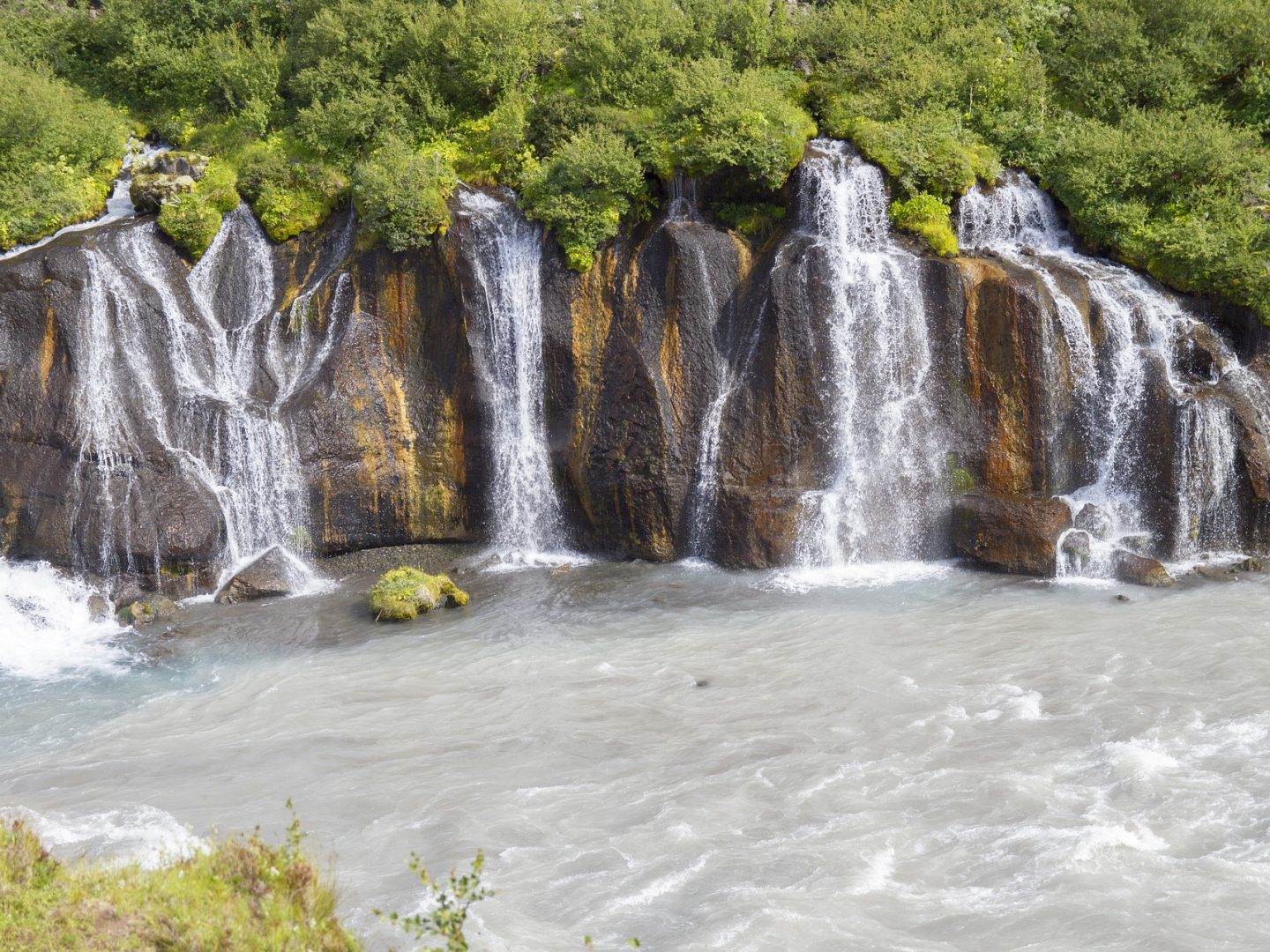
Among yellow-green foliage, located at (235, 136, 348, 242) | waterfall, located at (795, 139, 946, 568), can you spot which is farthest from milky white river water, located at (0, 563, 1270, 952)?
yellow-green foliage, located at (235, 136, 348, 242)

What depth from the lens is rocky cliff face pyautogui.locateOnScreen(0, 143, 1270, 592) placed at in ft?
61.5

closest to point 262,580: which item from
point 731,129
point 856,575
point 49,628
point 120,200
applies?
point 49,628

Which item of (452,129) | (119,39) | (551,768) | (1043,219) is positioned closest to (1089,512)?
(1043,219)

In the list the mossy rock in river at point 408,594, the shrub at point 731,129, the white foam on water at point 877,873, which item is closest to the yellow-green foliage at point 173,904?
the white foam on water at point 877,873

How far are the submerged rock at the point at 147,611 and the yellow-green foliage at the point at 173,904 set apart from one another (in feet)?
33.3

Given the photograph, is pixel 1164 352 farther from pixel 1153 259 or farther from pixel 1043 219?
pixel 1043 219

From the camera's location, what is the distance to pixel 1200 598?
16438 millimetres

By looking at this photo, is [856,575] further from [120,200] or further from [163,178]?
[120,200]

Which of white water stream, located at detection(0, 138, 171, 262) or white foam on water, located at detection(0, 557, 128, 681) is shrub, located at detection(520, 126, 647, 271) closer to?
white water stream, located at detection(0, 138, 171, 262)

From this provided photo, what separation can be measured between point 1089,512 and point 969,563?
2136 mm

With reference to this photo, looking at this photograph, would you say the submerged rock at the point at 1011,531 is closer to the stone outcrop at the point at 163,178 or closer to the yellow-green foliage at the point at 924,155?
the yellow-green foliage at the point at 924,155

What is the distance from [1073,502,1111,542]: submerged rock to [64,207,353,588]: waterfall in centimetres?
1362

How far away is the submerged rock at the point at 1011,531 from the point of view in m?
18.0

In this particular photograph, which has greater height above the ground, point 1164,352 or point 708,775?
point 1164,352
